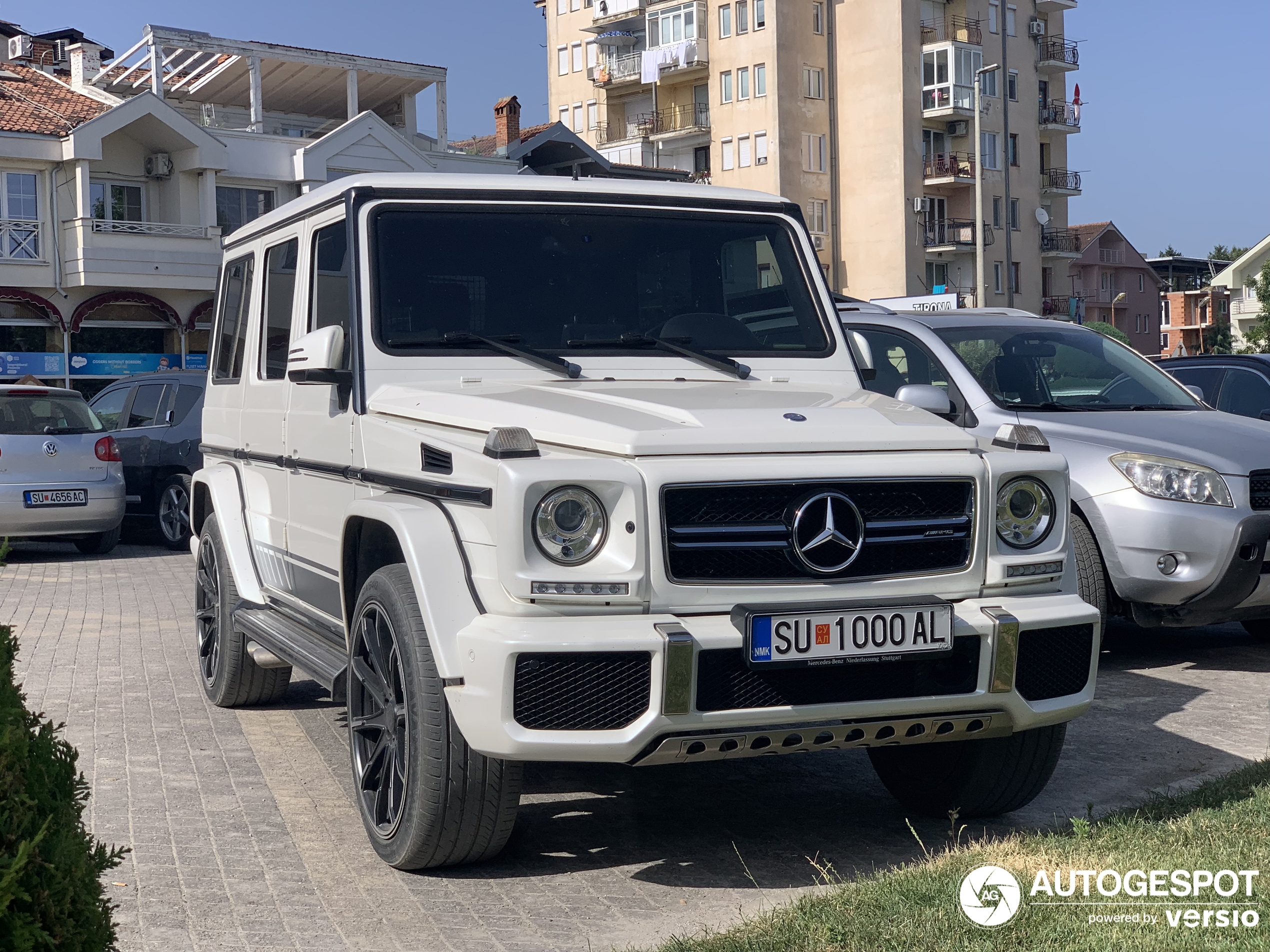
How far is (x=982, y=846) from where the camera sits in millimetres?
4441

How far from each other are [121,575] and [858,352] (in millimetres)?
9855

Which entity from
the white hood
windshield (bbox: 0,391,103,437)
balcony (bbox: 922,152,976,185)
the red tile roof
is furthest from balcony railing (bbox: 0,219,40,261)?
balcony (bbox: 922,152,976,185)

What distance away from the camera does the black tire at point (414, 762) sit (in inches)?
163

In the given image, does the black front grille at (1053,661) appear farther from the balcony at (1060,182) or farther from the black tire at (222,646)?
the balcony at (1060,182)

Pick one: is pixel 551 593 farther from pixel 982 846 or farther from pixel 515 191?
pixel 515 191

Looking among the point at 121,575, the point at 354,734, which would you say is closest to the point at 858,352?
the point at 354,734

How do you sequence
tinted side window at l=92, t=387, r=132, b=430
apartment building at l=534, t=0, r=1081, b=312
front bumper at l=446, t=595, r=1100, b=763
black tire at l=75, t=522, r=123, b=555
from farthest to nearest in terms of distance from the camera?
apartment building at l=534, t=0, r=1081, b=312 → tinted side window at l=92, t=387, r=132, b=430 → black tire at l=75, t=522, r=123, b=555 → front bumper at l=446, t=595, r=1100, b=763

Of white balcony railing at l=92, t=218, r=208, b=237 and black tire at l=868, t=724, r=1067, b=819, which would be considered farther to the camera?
white balcony railing at l=92, t=218, r=208, b=237

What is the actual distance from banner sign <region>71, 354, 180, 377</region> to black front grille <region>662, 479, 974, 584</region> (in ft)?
105

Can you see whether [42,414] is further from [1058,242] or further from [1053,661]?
[1058,242]

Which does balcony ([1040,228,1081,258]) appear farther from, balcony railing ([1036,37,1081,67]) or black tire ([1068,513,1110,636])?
black tire ([1068,513,1110,636])

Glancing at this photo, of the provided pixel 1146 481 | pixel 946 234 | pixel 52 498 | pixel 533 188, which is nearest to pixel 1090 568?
pixel 1146 481

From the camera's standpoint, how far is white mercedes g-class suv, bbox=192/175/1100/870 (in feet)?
12.9

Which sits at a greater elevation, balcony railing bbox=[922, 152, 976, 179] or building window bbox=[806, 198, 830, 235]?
balcony railing bbox=[922, 152, 976, 179]
